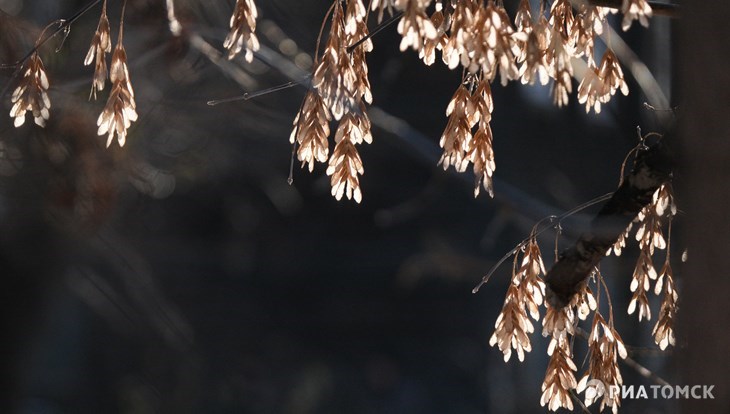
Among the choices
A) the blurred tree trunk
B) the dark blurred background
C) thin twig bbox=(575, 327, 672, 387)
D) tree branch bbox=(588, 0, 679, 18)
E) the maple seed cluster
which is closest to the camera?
the blurred tree trunk

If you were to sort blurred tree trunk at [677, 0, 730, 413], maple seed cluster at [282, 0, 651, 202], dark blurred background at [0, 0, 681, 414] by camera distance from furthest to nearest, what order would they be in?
dark blurred background at [0, 0, 681, 414], maple seed cluster at [282, 0, 651, 202], blurred tree trunk at [677, 0, 730, 413]

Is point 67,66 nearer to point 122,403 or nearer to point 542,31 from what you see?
point 122,403

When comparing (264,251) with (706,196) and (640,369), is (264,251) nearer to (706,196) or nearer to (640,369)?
(640,369)

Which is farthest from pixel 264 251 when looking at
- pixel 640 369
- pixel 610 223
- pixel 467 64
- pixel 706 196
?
pixel 706 196

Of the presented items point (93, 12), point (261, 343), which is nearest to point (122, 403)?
point (261, 343)

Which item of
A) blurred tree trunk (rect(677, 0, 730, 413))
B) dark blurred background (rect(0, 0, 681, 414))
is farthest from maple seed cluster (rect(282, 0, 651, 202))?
dark blurred background (rect(0, 0, 681, 414))

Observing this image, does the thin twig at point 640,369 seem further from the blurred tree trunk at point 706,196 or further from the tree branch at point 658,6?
the blurred tree trunk at point 706,196

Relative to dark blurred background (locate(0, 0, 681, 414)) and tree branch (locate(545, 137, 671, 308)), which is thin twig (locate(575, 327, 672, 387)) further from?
dark blurred background (locate(0, 0, 681, 414))

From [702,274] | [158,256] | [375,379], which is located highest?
[158,256]
